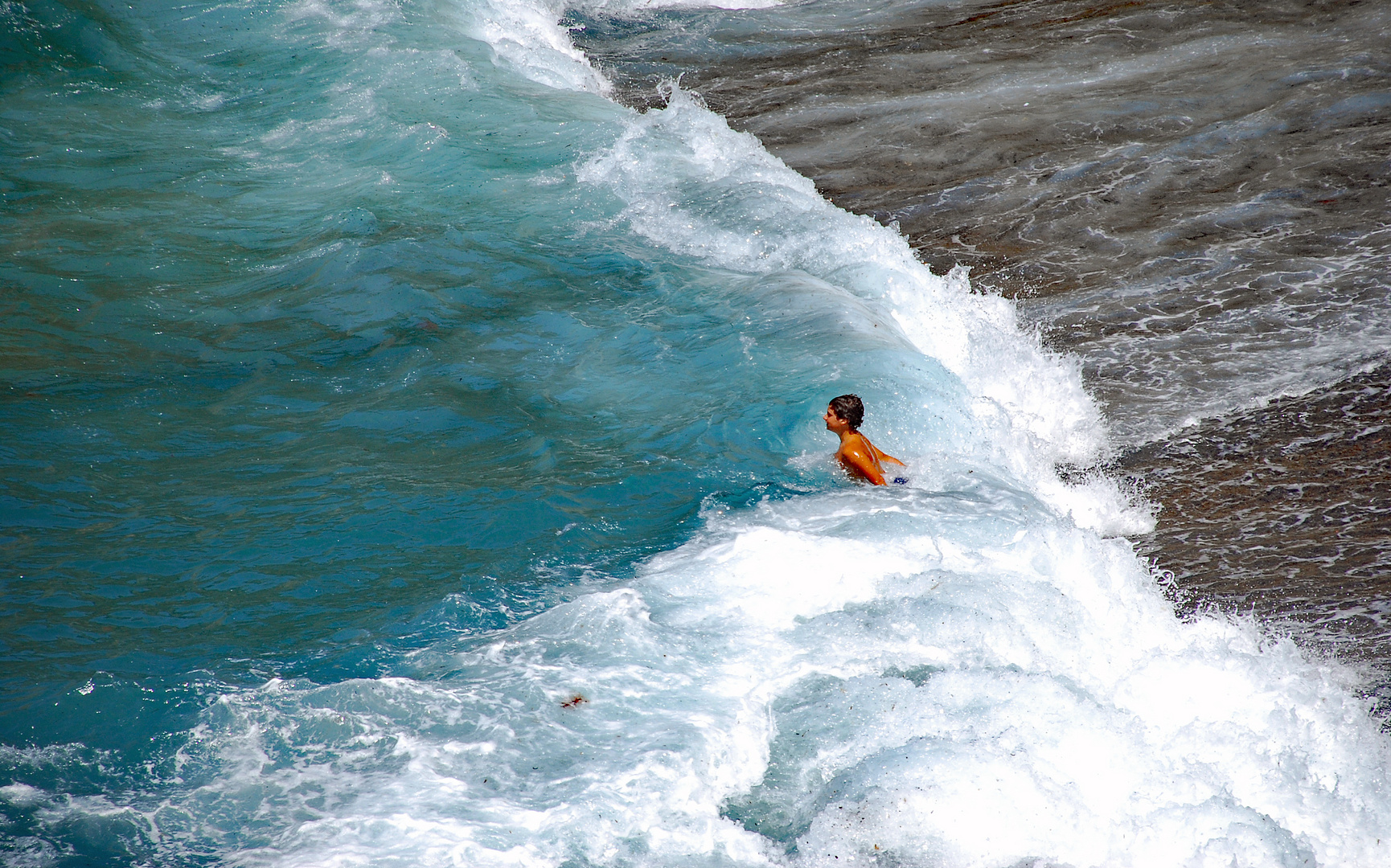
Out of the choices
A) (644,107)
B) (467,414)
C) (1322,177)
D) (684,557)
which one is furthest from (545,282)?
(1322,177)

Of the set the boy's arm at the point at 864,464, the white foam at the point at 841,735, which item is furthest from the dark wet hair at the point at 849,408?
the white foam at the point at 841,735

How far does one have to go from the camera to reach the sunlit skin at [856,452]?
5508 mm

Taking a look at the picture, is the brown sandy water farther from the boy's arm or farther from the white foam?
the boy's arm

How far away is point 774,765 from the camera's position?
3953mm

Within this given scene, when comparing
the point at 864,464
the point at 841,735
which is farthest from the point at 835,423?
the point at 841,735

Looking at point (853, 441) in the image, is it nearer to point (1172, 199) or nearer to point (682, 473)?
point (682, 473)

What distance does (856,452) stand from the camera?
5.52 meters

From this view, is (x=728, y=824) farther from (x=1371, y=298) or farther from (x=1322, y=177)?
(x=1322, y=177)

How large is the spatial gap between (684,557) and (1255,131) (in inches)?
350

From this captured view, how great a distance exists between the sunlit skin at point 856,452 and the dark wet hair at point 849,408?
0.02 meters

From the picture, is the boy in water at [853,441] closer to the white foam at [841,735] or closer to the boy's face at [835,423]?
the boy's face at [835,423]

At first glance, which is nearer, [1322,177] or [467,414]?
[467,414]

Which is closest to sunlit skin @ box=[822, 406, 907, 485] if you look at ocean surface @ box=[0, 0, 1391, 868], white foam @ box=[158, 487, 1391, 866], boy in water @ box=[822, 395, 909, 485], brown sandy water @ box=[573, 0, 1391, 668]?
boy in water @ box=[822, 395, 909, 485]

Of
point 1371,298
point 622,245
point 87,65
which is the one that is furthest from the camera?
point 87,65
